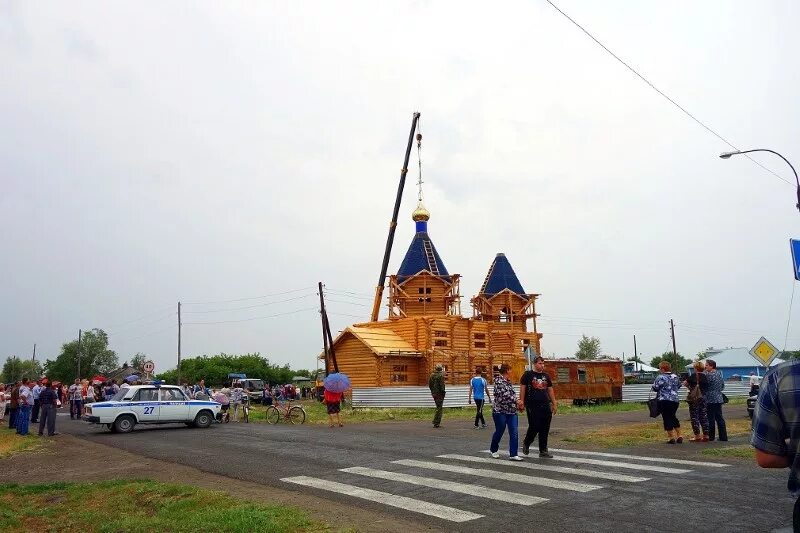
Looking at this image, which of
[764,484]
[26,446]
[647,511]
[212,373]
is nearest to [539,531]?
[647,511]

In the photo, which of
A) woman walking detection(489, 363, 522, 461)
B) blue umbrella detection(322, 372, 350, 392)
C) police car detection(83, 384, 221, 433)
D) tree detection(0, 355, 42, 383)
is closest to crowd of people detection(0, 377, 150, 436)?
police car detection(83, 384, 221, 433)

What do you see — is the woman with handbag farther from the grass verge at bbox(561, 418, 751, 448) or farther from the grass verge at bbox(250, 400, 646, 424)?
the grass verge at bbox(250, 400, 646, 424)

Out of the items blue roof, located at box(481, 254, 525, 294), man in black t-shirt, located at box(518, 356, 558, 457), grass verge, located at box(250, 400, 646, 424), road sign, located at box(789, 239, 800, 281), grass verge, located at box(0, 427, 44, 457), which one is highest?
blue roof, located at box(481, 254, 525, 294)

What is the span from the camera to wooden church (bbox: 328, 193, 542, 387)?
39812mm

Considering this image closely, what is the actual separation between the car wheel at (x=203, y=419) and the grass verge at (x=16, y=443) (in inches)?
184

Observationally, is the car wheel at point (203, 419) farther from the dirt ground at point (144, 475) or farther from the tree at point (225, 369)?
the tree at point (225, 369)

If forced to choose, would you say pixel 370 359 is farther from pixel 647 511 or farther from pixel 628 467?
pixel 647 511

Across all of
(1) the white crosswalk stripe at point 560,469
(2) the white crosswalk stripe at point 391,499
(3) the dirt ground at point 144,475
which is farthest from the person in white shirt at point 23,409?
(1) the white crosswalk stripe at point 560,469

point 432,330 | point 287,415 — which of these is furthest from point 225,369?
point 287,415

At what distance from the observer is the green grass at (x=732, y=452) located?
11567 millimetres

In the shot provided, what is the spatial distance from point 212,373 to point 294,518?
3053 inches

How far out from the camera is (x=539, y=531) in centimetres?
638

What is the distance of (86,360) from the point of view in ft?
328

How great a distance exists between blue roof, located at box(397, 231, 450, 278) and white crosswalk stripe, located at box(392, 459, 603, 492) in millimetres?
37154
